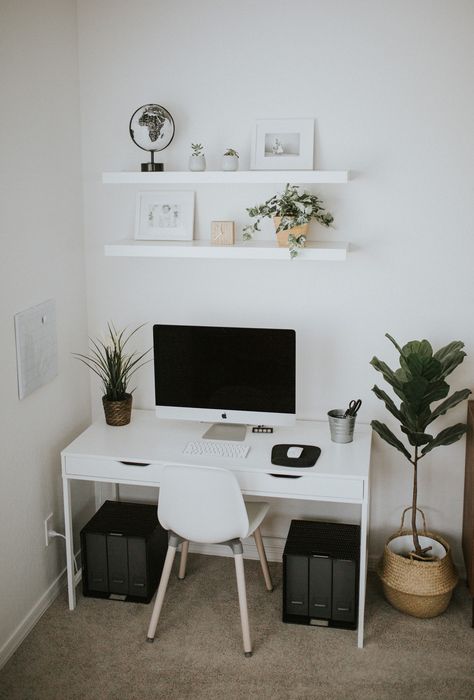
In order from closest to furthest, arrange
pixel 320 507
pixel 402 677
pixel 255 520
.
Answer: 1. pixel 402 677
2. pixel 255 520
3. pixel 320 507

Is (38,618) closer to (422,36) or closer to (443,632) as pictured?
(443,632)

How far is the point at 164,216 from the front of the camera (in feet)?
11.2

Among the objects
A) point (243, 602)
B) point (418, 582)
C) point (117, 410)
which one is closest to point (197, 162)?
point (117, 410)

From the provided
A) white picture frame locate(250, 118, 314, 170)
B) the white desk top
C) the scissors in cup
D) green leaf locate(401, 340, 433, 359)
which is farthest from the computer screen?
white picture frame locate(250, 118, 314, 170)

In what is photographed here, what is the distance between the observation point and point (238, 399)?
3.28 m

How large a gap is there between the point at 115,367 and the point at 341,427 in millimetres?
1024

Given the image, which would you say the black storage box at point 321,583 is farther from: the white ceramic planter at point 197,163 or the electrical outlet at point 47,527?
the white ceramic planter at point 197,163

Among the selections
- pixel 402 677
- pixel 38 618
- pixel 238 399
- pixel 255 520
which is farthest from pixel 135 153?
pixel 402 677

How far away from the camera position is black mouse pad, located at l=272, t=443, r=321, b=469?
3027 mm

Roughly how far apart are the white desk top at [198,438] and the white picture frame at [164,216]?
83 cm

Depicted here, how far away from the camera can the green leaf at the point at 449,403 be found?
10.2ft

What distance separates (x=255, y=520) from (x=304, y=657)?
21.8 inches

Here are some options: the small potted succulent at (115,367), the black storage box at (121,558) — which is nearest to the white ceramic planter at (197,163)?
the small potted succulent at (115,367)

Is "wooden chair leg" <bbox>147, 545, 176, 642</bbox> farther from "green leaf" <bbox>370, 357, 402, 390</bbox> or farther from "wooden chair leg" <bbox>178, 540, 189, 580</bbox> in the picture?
"green leaf" <bbox>370, 357, 402, 390</bbox>
